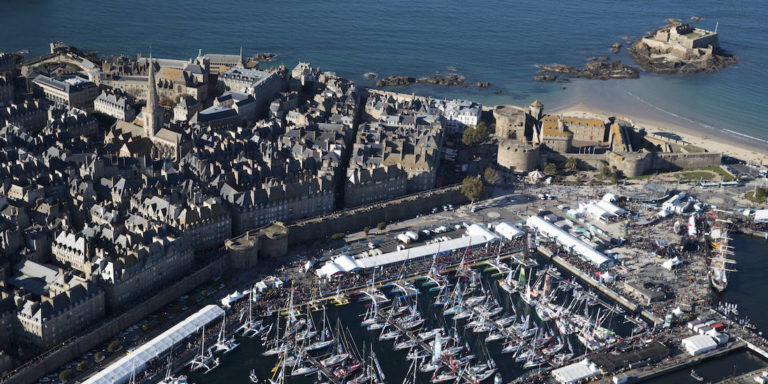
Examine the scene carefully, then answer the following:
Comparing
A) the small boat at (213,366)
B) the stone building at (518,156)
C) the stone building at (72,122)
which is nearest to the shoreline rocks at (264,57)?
the stone building at (72,122)

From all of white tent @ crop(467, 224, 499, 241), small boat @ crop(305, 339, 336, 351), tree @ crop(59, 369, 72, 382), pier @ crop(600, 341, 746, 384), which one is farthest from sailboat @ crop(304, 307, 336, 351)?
white tent @ crop(467, 224, 499, 241)

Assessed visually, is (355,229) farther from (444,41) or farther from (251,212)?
(444,41)

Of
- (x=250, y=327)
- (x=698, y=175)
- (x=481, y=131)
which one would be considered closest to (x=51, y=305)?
(x=250, y=327)

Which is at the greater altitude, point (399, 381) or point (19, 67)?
point (19, 67)

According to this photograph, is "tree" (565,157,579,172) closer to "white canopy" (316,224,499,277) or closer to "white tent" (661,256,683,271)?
"white canopy" (316,224,499,277)

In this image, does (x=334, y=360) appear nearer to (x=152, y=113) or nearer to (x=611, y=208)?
(x=611, y=208)

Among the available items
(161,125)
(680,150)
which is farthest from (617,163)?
(161,125)
